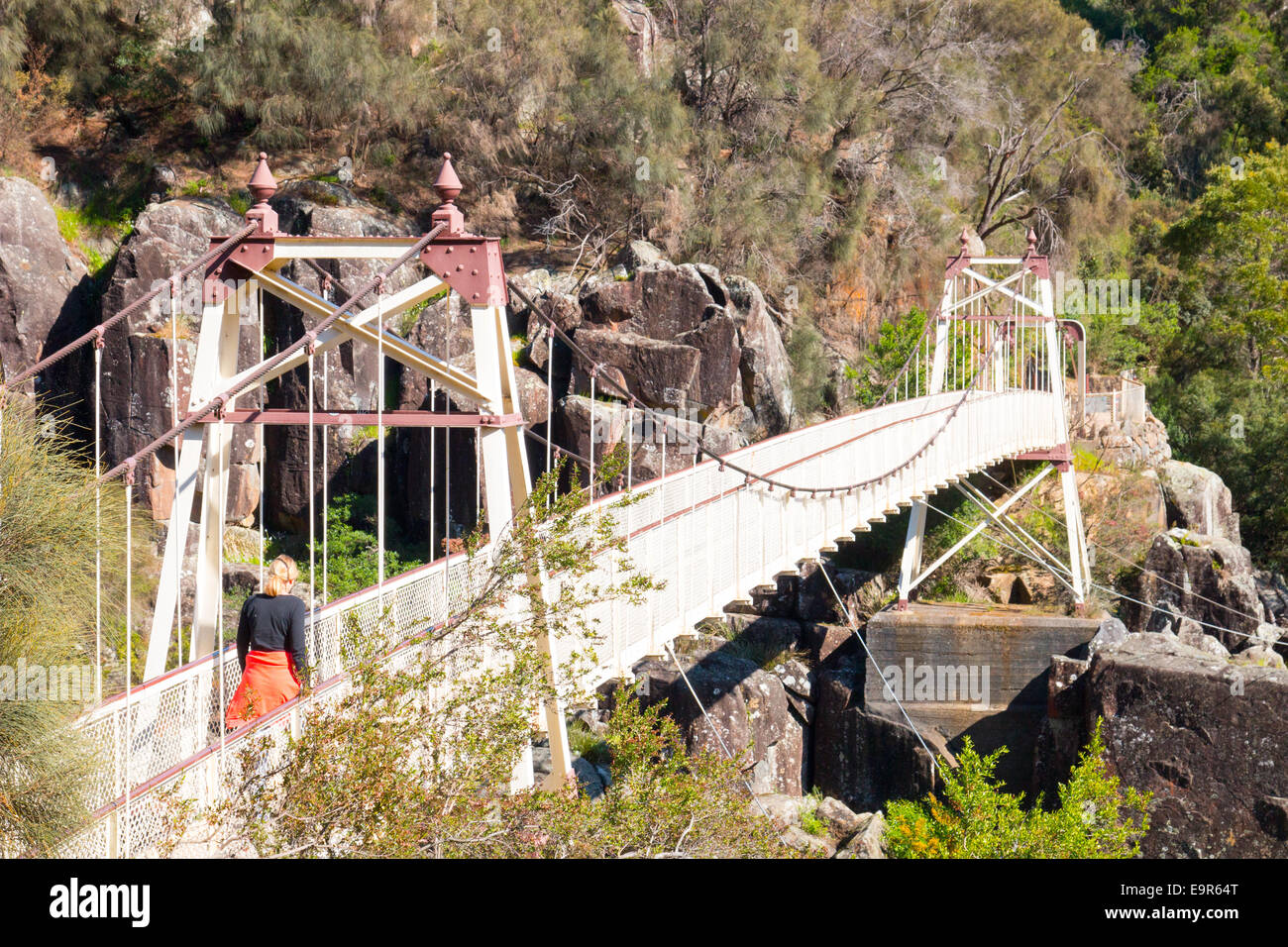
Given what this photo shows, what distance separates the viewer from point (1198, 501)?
1836 cm

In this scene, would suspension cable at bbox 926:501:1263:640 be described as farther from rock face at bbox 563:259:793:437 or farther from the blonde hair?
the blonde hair

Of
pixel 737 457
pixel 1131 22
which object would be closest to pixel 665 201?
pixel 737 457

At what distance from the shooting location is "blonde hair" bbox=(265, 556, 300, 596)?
440cm

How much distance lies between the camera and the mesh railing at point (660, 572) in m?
3.43

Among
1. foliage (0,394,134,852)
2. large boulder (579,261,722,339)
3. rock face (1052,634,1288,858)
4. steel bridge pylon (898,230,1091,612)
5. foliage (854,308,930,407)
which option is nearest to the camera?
foliage (0,394,134,852)

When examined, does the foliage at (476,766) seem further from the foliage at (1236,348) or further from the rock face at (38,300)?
the foliage at (1236,348)

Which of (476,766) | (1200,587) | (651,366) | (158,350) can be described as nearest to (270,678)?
(476,766)

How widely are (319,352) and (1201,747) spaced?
7877 millimetres

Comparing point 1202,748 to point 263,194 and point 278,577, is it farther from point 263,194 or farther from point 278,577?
point 263,194

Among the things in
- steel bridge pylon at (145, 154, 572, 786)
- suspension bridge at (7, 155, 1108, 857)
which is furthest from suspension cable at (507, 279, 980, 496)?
steel bridge pylon at (145, 154, 572, 786)

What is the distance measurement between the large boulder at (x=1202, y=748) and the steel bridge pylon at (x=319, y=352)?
6.34 metres

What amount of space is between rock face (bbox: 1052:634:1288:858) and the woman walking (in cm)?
796

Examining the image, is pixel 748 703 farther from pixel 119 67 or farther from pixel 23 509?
pixel 119 67

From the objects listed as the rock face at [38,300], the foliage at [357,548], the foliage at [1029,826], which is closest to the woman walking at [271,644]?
the foliage at [1029,826]
